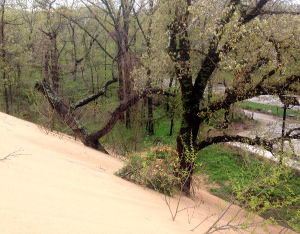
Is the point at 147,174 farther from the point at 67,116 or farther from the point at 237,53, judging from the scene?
the point at 67,116

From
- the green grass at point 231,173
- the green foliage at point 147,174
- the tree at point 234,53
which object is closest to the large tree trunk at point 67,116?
the tree at point 234,53

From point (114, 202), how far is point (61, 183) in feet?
2.33

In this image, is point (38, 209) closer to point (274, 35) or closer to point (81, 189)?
point (81, 189)

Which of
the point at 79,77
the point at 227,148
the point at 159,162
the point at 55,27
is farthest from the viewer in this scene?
the point at 79,77

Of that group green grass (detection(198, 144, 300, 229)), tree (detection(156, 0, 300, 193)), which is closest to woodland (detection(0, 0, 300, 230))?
tree (detection(156, 0, 300, 193))

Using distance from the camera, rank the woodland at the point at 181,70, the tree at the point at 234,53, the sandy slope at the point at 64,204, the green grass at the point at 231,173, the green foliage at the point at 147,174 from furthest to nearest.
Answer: the green grass at the point at 231,173
the woodland at the point at 181,70
the tree at the point at 234,53
the green foliage at the point at 147,174
the sandy slope at the point at 64,204

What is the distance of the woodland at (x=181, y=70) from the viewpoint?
5.82 meters

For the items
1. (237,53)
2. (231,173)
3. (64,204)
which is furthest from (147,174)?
(231,173)

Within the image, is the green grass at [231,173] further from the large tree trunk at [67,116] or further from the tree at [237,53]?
the large tree trunk at [67,116]

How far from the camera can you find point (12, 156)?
3.41 meters

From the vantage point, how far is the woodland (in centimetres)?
582

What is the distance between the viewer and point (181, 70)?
7.42 m

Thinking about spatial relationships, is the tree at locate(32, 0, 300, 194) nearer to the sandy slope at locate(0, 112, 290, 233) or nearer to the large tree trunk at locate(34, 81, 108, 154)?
the sandy slope at locate(0, 112, 290, 233)

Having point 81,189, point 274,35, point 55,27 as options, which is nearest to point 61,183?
point 81,189
